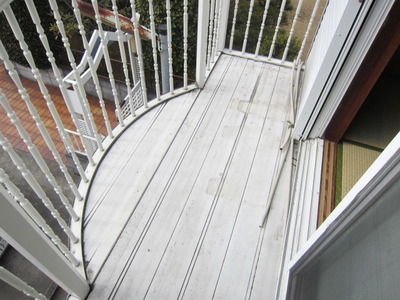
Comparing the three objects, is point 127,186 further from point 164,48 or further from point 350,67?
point 164,48

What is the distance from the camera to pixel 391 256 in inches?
26.5

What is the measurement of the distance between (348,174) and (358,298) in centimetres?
110

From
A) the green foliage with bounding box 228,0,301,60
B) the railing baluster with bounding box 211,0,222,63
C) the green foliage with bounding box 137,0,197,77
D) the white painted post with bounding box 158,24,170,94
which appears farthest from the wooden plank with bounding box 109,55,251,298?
the green foliage with bounding box 228,0,301,60

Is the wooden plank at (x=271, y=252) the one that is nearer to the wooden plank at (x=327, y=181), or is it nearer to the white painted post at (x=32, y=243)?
the wooden plank at (x=327, y=181)

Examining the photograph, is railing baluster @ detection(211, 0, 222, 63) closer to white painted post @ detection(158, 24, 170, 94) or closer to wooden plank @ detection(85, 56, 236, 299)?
wooden plank @ detection(85, 56, 236, 299)

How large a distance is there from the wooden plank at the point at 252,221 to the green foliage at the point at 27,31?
501 cm

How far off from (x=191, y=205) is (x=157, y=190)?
24 cm

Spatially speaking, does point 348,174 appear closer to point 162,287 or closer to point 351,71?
point 351,71

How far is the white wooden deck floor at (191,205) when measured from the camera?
1416mm

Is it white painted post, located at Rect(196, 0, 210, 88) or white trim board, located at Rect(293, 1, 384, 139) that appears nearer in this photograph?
white trim board, located at Rect(293, 1, 384, 139)

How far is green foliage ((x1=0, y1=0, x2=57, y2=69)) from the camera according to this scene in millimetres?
4934

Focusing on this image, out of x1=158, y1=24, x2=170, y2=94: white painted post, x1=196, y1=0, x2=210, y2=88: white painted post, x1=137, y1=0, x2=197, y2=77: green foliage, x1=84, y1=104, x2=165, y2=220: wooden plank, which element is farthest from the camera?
x1=137, y1=0, x2=197, y2=77: green foliage

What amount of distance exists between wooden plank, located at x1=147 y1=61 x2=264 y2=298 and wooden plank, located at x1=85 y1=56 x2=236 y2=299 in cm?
13

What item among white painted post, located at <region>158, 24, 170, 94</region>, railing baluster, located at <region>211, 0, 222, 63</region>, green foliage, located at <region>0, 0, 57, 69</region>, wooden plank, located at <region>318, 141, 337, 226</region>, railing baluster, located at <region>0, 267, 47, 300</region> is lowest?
green foliage, located at <region>0, 0, 57, 69</region>
